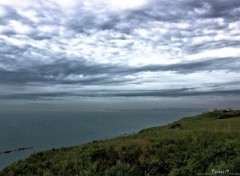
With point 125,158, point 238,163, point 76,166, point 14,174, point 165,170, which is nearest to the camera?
point 238,163

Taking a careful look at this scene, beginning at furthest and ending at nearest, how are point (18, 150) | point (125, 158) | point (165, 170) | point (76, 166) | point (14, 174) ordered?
point (18, 150) < point (14, 174) < point (125, 158) < point (76, 166) < point (165, 170)

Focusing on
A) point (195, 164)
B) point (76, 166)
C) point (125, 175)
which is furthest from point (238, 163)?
point (76, 166)

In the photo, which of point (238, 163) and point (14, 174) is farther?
point (14, 174)

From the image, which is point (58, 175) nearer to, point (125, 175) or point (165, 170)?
point (125, 175)

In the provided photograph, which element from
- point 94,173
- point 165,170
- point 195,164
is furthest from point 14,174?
point 195,164

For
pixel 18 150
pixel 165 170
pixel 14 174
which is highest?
pixel 165 170

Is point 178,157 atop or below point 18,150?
atop

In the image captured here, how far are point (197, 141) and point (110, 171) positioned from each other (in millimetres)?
9239

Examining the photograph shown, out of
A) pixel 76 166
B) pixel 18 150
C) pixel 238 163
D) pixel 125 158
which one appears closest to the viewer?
pixel 238 163

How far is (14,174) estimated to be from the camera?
21.3 metres

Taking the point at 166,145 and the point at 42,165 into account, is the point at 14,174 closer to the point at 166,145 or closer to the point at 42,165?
the point at 42,165

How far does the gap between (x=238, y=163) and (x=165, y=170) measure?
13.8ft

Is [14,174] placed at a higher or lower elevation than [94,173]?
lower

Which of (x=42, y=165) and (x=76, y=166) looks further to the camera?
(x=42, y=165)
